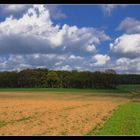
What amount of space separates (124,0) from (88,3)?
1.32ft

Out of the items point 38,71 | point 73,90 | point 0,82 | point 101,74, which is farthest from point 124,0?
point 73,90

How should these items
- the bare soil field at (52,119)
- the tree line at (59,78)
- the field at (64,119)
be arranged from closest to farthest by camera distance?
the field at (64,119) < the bare soil field at (52,119) < the tree line at (59,78)

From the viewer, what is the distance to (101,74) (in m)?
43.2

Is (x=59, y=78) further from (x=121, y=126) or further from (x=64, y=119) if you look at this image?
(x=121, y=126)

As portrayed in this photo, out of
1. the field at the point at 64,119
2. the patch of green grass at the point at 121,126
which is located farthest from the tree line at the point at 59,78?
the patch of green grass at the point at 121,126

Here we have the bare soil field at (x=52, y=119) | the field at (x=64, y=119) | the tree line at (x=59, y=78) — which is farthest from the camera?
the tree line at (x=59, y=78)

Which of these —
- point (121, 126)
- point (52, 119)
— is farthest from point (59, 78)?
point (121, 126)

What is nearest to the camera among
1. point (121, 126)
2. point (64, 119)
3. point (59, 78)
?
point (121, 126)

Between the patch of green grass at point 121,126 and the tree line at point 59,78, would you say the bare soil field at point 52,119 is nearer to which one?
the patch of green grass at point 121,126

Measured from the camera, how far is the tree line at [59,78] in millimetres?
43500

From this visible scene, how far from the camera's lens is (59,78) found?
4831 centimetres

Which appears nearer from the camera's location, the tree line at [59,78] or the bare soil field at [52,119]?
the bare soil field at [52,119]
